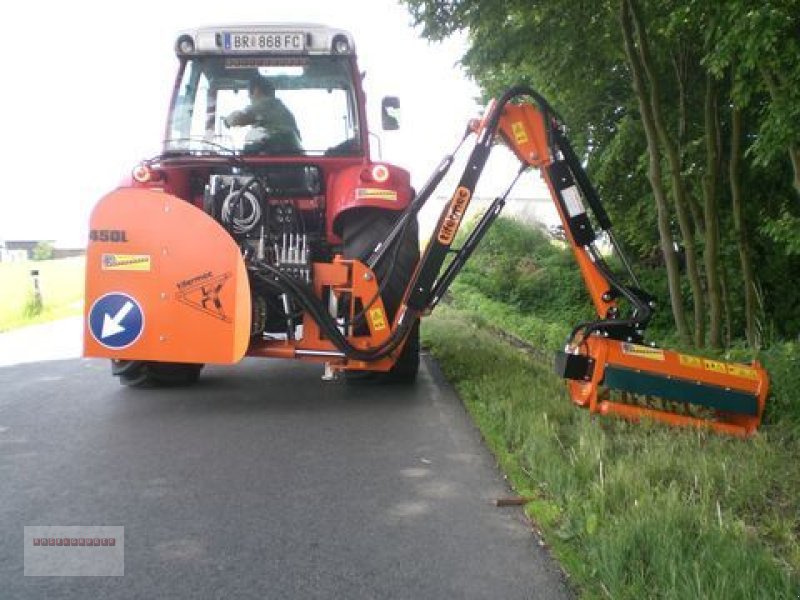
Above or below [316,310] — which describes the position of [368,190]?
above

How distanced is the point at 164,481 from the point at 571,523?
6.89ft

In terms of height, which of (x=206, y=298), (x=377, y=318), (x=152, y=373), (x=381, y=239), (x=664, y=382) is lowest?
(x=152, y=373)

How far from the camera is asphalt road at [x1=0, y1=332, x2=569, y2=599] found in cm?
286

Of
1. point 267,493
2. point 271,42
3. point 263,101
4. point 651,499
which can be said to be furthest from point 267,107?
point 651,499

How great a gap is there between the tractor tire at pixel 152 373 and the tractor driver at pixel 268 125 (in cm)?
188

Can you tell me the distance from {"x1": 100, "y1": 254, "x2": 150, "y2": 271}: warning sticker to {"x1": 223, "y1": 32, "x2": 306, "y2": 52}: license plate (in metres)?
2.00

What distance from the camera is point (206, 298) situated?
5.11m

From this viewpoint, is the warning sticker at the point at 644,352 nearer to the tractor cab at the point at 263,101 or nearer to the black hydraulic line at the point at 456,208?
the black hydraulic line at the point at 456,208

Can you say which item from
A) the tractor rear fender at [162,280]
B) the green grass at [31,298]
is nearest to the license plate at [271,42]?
the tractor rear fender at [162,280]

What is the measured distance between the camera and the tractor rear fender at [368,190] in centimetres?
568

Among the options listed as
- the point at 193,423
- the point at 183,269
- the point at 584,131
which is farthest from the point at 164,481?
the point at 584,131

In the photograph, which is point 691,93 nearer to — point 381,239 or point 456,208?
point 456,208

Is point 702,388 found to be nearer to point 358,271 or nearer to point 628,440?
point 628,440

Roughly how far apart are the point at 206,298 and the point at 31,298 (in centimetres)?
981
